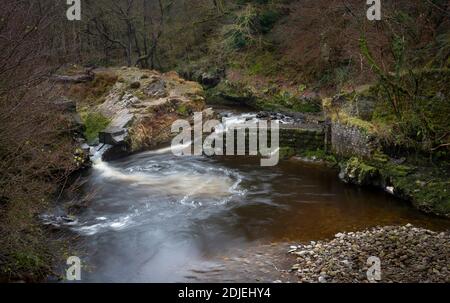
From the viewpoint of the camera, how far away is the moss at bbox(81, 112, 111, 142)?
55.6ft

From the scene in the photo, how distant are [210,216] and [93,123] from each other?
9.15m

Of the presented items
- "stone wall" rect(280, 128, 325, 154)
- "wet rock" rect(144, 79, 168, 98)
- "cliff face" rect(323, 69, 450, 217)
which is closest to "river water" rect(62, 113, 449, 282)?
"cliff face" rect(323, 69, 450, 217)

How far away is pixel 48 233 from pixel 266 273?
460 centimetres

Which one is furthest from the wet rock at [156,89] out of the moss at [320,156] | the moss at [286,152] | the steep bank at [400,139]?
the steep bank at [400,139]

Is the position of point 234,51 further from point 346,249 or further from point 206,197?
point 346,249

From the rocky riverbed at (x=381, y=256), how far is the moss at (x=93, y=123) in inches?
433

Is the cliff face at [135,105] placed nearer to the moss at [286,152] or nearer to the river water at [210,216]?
the river water at [210,216]

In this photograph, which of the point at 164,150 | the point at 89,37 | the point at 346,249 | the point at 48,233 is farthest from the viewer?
the point at 89,37

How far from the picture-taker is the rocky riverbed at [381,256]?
282 inches

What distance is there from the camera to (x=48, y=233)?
8867mm

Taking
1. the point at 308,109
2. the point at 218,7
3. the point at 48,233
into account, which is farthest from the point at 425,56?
the point at 218,7

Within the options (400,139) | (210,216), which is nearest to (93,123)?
(210,216)

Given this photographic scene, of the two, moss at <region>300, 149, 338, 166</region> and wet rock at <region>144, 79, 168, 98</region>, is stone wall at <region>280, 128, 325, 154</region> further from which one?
wet rock at <region>144, 79, 168, 98</region>

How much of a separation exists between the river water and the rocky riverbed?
55cm
